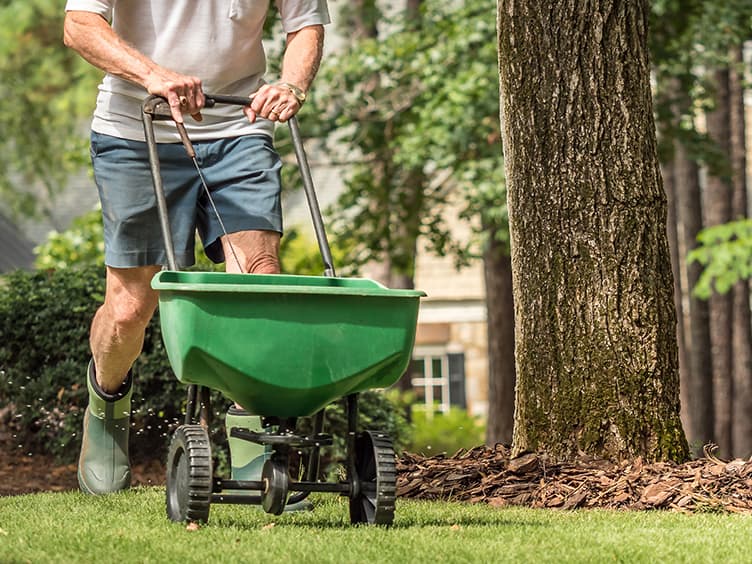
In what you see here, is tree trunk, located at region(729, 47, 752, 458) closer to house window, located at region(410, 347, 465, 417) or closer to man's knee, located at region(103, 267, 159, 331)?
house window, located at region(410, 347, 465, 417)

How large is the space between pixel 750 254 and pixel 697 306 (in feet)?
14.4

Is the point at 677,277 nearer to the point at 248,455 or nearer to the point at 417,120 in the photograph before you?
the point at 417,120

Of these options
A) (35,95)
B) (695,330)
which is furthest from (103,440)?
(35,95)

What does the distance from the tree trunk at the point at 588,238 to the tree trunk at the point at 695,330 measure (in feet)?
31.0

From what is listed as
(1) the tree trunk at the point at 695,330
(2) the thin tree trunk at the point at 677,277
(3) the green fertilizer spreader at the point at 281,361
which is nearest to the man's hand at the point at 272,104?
(3) the green fertilizer spreader at the point at 281,361

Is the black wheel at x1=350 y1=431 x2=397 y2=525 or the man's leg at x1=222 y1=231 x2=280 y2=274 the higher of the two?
the man's leg at x1=222 y1=231 x2=280 y2=274

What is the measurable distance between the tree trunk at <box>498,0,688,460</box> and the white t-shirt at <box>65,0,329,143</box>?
1.24 metres

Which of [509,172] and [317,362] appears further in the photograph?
[509,172]

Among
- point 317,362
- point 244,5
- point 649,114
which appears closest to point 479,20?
point 649,114

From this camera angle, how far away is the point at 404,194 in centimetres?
1268

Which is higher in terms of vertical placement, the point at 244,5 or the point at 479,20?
the point at 479,20

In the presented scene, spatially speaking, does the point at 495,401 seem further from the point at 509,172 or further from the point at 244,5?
the point at 244,5

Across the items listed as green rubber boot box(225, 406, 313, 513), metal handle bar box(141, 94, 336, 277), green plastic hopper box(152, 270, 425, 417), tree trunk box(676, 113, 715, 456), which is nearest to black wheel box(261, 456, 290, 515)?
green plastic hopper box(152, 270, 425, 417)

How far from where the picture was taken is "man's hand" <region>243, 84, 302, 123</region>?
4160mm
